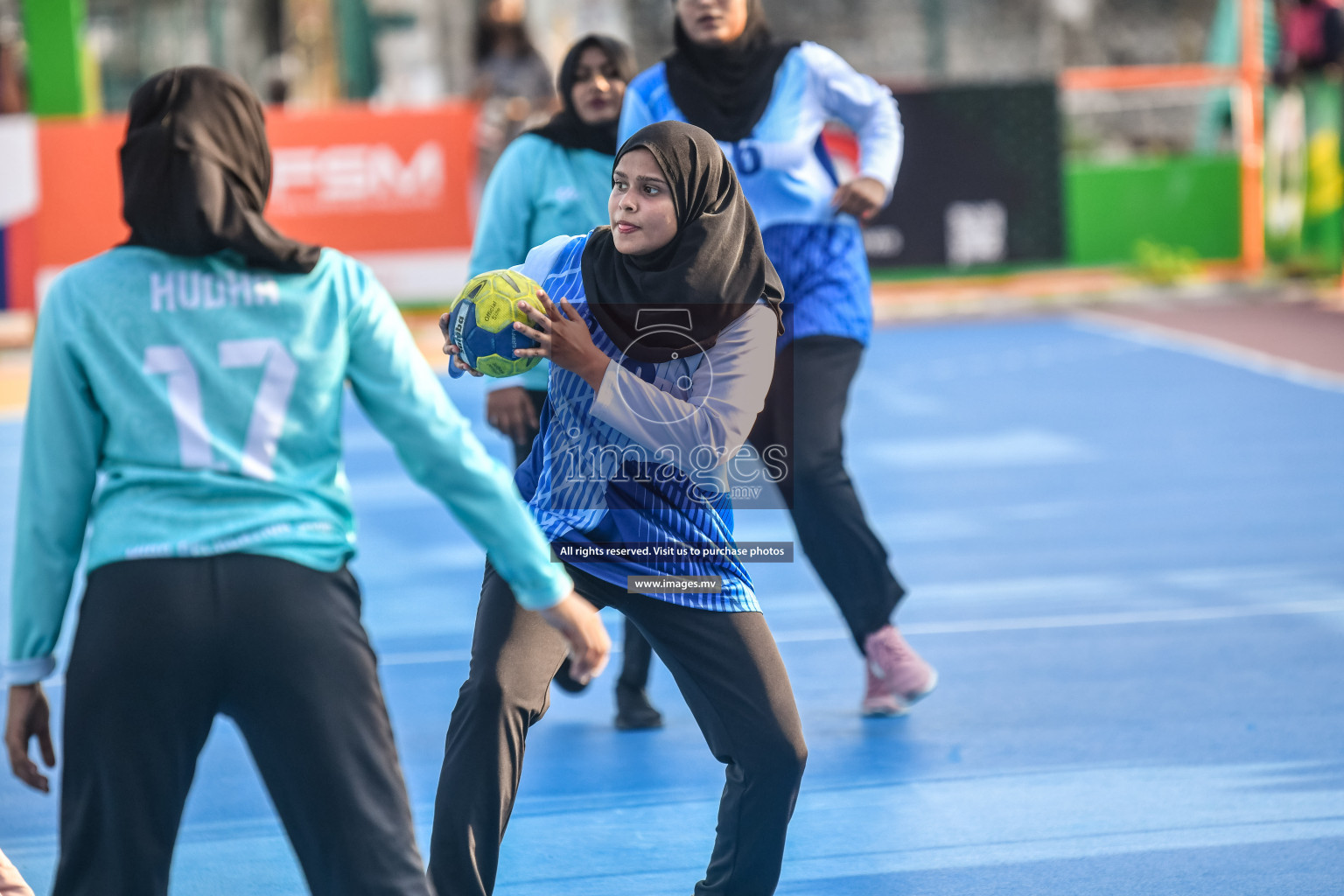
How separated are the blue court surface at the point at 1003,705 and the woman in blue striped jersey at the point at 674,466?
644 mm

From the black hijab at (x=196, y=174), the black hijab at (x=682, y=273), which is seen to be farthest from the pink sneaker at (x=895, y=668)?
the black hijab at (x=196, y=174)

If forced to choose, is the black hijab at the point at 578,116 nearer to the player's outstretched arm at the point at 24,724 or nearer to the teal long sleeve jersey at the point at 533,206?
the teal long sleeve jersey at the point at 533,206

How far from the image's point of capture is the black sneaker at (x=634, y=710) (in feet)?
15.2

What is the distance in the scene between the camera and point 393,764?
A: 2367 mm

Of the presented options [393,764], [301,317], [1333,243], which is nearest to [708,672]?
[393,764]

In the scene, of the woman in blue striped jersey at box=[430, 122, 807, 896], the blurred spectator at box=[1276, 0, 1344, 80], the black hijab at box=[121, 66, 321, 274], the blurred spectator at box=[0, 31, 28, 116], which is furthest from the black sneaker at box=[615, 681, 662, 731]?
the blurred spectator at box=[1276, 0, 1344, 80]

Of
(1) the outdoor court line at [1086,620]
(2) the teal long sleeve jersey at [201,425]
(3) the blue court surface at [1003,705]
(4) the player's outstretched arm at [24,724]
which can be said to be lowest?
(1) the outdoor court line at [1086,620]

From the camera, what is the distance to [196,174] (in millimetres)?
2342

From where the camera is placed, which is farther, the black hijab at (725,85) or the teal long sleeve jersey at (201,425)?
the black hijab at (725,85)

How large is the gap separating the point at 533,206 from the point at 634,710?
1524 mm

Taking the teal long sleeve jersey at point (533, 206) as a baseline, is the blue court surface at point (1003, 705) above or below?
below

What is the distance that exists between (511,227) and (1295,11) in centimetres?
1249

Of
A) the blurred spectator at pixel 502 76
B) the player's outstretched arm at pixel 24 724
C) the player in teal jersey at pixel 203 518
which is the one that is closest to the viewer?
the player in teal jersey at pixel 203 518

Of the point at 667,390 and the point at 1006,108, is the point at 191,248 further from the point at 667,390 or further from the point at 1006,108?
the point at 1006,108
